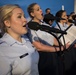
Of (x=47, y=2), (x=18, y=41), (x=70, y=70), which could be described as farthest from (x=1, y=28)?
(x=47, y=2)

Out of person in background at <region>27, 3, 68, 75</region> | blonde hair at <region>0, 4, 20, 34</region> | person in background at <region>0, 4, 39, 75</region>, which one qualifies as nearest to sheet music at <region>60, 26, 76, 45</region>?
person in background at <region>27, 3, 68, 75</region>

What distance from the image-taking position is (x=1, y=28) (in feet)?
4.60

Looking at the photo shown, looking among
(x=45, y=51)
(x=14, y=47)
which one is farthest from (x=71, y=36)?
(x=14, y=47)

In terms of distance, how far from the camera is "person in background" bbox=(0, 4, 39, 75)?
1.26m

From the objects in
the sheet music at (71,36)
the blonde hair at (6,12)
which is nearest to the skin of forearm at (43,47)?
the sheet music at (71,36)

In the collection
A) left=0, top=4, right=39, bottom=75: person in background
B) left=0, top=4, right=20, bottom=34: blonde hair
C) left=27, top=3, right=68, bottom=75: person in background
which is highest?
left=0, top=4, right=20, bottom=34: blonde hair

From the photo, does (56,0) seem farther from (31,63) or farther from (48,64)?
(31,63)

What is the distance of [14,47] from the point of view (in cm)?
132

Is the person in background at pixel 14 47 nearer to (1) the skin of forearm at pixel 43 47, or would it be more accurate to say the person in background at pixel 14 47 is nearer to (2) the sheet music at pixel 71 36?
(1) the skin of forearm at pixel 43 47

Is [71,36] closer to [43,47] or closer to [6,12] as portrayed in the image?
[43,47]

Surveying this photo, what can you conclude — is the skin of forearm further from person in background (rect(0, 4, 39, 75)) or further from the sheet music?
person in background (rect(0, 4, 39, 75))

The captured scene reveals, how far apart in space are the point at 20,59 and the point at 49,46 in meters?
0.66

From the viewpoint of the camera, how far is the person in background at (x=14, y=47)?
1.26m

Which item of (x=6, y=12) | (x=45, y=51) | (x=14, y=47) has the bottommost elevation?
(x=45, y=51)
